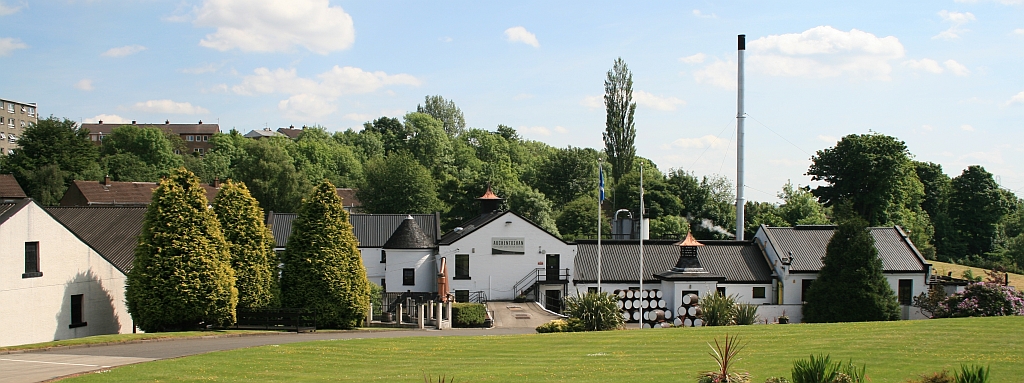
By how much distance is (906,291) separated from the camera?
1610 inches

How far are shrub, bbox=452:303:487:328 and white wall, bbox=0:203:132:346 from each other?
13.0 m

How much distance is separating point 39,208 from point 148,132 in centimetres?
8182

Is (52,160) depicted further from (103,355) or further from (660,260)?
(103,355)

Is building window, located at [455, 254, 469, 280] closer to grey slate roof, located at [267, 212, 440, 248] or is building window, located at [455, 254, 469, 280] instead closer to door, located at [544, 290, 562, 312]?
grey slate roof, located at [267, 212, 440, 248]

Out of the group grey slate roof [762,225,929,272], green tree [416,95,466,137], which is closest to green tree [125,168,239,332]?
grey slate roof [762,225,929,272]

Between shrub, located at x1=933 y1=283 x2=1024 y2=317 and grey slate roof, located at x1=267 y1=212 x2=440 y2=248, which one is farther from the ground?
grey slate roof, located at x1=267 y1=212 x2=440 y2=248

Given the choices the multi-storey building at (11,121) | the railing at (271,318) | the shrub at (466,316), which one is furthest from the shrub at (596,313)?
the multi-storey building at (11,121)

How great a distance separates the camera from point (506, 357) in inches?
758

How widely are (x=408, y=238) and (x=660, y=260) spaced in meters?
14.2

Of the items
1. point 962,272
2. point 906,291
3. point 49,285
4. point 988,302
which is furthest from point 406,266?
point 962,272

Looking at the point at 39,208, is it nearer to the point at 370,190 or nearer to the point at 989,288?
the point at 989,288

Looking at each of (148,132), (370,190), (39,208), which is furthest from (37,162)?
(39,208)

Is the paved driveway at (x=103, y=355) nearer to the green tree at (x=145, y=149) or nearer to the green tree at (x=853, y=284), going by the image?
the green tree at (x=853, y=284)

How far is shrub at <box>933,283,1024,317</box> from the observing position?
102 ft
